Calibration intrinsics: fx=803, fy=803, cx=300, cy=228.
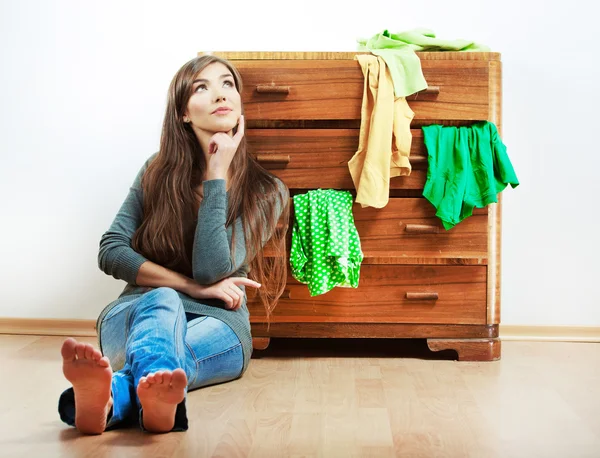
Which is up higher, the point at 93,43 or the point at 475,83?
the point at 93,43

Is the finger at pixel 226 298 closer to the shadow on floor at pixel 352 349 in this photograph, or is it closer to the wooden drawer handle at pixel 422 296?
the shadow on floor at pixel 352 349

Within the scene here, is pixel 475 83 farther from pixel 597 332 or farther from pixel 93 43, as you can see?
pixel 93 43

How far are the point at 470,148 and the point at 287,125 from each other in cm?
54

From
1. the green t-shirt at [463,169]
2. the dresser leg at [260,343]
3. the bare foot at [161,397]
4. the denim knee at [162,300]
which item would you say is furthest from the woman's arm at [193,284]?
the green t-shirt at [463,169]

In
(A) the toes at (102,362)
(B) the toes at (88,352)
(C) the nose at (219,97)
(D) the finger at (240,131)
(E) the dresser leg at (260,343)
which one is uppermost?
(C) the nose at (219,97)

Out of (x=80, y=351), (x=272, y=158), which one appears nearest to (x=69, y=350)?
(x=80, y=351)

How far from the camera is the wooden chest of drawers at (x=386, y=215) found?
7.73 ft

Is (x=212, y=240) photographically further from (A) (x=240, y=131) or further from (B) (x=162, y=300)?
(A) (x=240, y=131)

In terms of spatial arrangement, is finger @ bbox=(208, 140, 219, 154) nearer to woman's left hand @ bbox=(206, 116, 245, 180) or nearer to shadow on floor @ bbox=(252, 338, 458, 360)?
woman's left hand @ bbox=(206, 116, 245, 180)

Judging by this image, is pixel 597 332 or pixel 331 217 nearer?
pixel 331 217

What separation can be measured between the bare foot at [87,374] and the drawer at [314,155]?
3.40 feet

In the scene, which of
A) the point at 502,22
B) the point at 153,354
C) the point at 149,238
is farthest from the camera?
the point at 502,22

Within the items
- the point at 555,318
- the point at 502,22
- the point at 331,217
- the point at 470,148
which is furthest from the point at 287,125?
the point at 555,318

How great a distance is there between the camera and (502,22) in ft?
8.90
